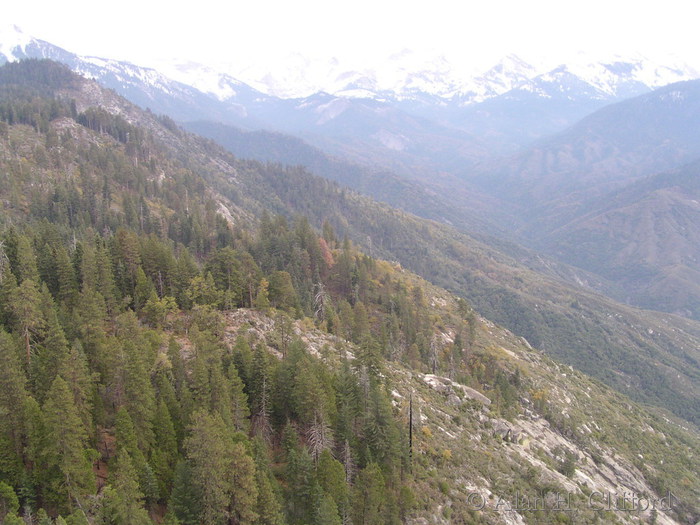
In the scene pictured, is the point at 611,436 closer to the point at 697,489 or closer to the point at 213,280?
the point at 697,489

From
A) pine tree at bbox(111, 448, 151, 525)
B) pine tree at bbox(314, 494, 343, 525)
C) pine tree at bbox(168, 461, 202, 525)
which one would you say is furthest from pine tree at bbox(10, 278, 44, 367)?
pine tree at bbox(314, 494, 343, 525)

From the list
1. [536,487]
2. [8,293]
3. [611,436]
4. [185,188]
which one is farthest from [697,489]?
[185,188]

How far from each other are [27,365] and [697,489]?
106 m

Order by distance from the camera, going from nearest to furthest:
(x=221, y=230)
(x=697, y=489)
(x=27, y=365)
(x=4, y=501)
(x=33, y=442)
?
(x=4, y=501), (x=33, y=442), (x=27, y=365), (x=697, y=489), (x=221, y=230)

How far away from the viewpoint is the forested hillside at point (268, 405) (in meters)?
32.6

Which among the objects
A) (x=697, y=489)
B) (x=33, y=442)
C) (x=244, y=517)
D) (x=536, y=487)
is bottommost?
(x=697, y=489)

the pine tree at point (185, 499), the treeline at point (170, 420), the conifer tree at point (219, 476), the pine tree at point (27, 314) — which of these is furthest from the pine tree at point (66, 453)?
the pine tree at point (27, 314)

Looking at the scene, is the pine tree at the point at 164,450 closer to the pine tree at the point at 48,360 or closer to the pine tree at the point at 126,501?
the pine tree at the point at 126,501

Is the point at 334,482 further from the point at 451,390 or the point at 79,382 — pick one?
the point at 451,390

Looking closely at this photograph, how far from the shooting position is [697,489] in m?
83.9

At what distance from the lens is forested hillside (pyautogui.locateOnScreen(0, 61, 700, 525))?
32594mm

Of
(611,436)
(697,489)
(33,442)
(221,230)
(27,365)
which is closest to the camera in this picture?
(33,442)

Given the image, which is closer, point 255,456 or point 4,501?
point 4,501

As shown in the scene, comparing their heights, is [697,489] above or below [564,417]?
below
